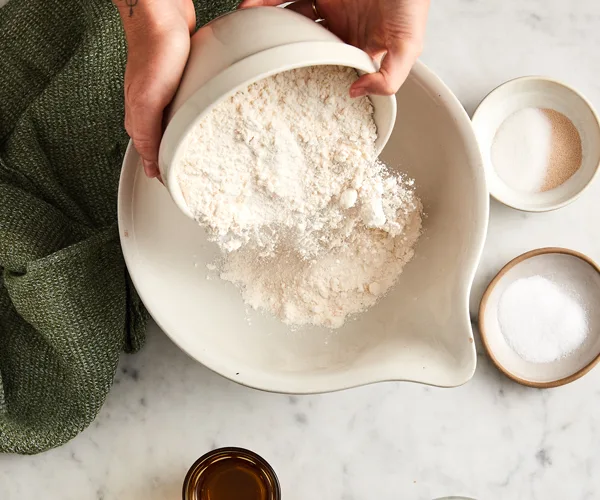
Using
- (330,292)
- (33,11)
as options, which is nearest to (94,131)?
(33,11)

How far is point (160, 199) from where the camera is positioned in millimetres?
891

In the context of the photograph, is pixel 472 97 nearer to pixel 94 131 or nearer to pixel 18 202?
pixel 94 131

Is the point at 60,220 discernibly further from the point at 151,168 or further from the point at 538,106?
the point at 538,106

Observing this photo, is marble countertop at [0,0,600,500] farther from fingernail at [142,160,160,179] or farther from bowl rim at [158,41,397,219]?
bowl rim at [158,41,397,219]

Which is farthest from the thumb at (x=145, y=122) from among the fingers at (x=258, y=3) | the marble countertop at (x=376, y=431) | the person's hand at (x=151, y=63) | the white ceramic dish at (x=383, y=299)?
the marble countertop at (x=376, y=431)

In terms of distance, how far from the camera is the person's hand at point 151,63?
0.70 m

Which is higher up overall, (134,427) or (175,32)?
(175,32)

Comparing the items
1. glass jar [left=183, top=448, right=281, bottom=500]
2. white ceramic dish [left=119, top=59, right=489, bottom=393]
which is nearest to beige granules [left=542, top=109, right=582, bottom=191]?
white ceramic dish [left=119, top=59, right=489, bottom=393]

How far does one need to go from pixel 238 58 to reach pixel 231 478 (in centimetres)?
63

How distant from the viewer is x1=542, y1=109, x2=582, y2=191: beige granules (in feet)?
3.46

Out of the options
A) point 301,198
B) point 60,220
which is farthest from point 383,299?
point 60,220

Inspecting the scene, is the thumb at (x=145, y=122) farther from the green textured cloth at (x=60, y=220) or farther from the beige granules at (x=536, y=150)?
the beige granules at (x=536, y=150)

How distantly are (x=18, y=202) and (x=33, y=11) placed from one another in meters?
0.27

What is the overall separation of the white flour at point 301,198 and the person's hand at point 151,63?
0.05m
